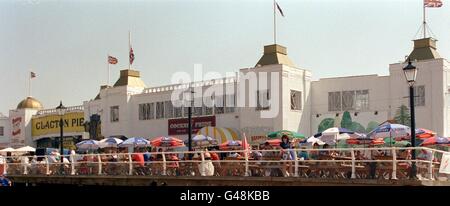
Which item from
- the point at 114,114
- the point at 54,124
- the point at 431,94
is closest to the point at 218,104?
the point at 114,114

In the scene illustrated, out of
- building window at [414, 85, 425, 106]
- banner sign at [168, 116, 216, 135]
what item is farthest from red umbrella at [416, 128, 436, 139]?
banner sign at [168, 116, 216, 135]

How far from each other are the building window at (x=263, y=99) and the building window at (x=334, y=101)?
11.9ft

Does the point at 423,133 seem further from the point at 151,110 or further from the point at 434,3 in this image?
the point at 151,110

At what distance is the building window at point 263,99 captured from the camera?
34.7 m

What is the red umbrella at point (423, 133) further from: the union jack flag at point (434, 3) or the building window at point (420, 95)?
the union jack flag at point (434, 3)

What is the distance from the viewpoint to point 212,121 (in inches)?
1503

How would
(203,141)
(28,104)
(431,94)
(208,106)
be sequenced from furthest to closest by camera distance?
1. (28,104)
2. (208,106)
3. (203,141)
4. (431,94)

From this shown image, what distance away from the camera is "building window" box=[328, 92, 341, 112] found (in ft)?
114

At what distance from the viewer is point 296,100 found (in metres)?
35.5

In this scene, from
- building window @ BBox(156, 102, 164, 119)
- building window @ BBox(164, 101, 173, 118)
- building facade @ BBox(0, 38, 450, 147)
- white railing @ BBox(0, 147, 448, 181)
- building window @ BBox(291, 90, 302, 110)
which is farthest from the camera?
building window @ BBox(156, 102, 164, 119)

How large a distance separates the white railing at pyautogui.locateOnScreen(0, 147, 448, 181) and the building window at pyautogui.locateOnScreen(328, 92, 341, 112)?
1558 cm

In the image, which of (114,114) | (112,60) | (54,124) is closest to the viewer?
(114,114)

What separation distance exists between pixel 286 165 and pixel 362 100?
1896 cm

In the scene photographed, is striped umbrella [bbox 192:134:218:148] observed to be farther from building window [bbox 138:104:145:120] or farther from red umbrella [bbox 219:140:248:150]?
building window [bbox 138:104:145:120]
